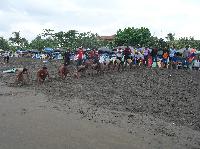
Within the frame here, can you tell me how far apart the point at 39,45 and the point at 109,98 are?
70.4 m

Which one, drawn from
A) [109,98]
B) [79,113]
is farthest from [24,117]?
[109,98]

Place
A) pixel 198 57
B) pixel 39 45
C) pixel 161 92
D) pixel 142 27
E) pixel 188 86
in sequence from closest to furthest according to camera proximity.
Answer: pixel 161 92 < pixel 188 86 < pixel 198 57 < pixel 142 27 < pixel 39 45

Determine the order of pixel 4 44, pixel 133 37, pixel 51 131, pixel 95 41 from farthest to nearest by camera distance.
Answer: pixel 4 44
pixel 95 41
pixel 133 37
pixel 51 131

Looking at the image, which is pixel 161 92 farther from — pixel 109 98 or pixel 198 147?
pixel 198 147

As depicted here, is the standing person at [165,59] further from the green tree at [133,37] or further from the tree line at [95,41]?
the green tree at [133,37]

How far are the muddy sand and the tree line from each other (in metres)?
15.7

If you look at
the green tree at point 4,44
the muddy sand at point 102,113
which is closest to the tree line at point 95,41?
the green tree at point 4,44

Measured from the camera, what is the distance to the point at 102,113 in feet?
44.4

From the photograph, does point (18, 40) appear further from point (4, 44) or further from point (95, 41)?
point (95, 41)

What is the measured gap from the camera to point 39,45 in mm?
85188

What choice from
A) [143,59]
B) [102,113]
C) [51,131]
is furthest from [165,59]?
[51,131]

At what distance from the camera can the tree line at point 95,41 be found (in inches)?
2125

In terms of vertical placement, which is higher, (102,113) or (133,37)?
(133,37)

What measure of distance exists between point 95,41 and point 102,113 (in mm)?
59187
